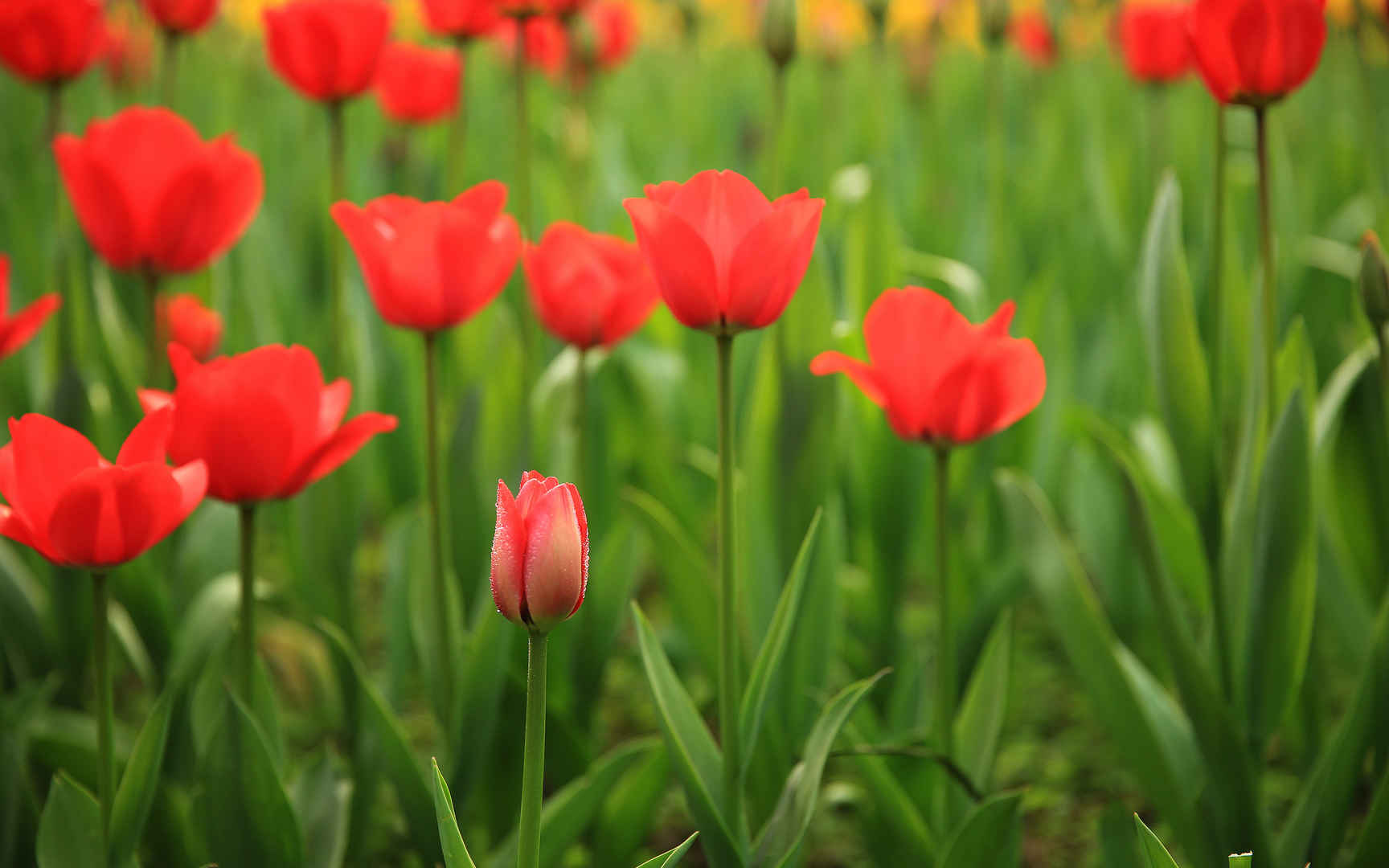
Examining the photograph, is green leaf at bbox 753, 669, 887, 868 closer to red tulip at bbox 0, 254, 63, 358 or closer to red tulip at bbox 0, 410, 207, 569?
red tulip at bbox 0, 410, 207, 569

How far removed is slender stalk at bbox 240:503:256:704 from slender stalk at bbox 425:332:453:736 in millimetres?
129

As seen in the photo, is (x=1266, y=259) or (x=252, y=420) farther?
(x=1266, y=259)

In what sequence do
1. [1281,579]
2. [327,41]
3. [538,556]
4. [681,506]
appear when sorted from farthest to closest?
[681,506] → [327,41] → [1281,579] → [538,556]

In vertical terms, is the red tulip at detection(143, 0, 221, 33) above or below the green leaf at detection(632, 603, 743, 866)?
above

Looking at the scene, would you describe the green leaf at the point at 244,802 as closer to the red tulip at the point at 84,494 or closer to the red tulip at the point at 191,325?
the red tulip at the point at 84,494

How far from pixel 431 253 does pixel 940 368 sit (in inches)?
13.1

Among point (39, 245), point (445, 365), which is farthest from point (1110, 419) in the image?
point (39, 245)

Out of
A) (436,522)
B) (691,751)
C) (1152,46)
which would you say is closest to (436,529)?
(436,522)

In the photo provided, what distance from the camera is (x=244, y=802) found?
0.70m

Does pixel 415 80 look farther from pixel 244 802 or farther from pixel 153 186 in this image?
pixel 244 802

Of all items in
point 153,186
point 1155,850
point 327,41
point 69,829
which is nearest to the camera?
point 1155,850

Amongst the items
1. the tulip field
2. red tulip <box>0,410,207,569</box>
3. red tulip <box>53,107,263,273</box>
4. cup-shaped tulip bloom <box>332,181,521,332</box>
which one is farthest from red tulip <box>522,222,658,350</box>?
red tulip <box>0,410,207,569</box>

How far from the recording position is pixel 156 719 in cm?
67

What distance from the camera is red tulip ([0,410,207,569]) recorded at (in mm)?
564
